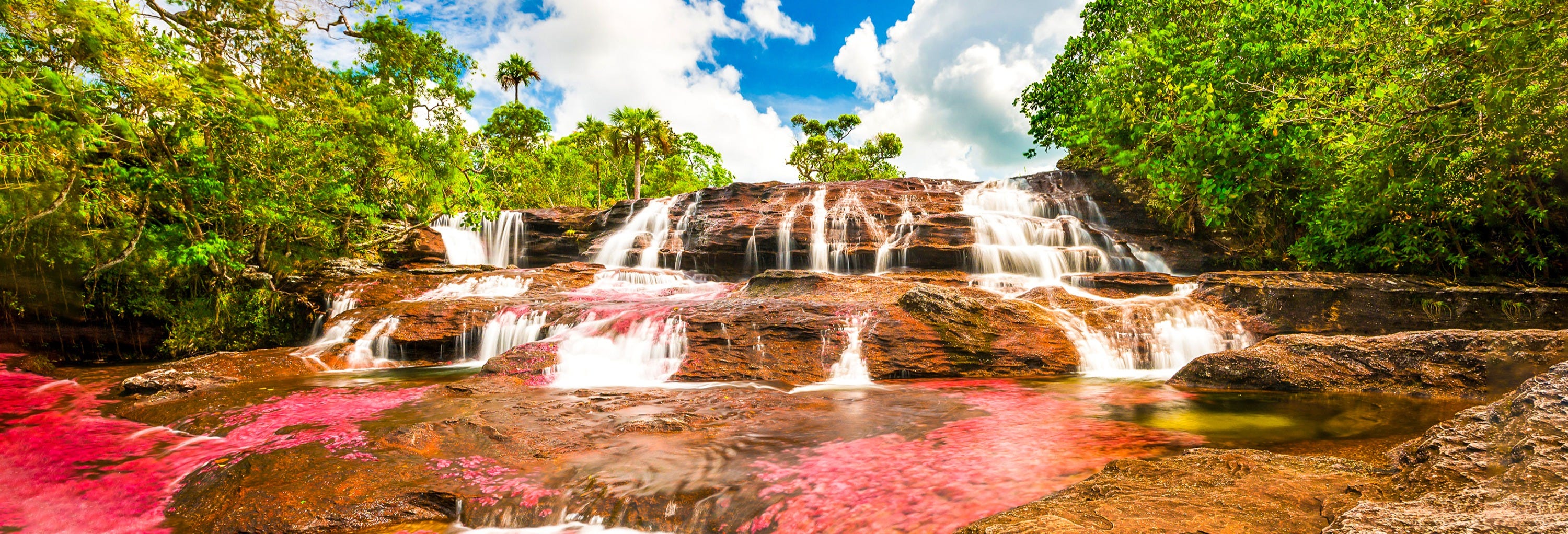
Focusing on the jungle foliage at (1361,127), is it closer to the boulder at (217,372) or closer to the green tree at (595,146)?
the boulder at (217,372)

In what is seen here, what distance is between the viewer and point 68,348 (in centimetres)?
1066

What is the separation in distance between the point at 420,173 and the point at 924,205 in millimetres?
15890

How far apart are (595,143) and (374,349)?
1239 inches

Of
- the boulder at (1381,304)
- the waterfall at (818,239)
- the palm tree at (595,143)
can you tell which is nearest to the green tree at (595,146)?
the palm tree at (595,143)

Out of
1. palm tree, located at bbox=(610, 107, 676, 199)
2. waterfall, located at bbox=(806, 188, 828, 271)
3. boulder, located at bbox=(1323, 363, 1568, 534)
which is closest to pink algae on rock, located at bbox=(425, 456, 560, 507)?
boulder, located at bbox=(1323, 363, 1568, 534)

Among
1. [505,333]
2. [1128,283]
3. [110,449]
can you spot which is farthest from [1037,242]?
[110,449]

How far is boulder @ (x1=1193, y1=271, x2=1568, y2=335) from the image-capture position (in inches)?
324

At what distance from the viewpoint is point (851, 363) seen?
27.2 ft

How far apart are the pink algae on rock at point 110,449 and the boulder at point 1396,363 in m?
9.28

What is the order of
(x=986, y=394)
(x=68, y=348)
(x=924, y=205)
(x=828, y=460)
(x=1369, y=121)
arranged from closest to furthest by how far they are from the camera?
1. (x=828, y=460)
2. (x=986, y=394)
3. (x=1369, y=121)
4. (x=68, y=348)
5. (x=924, y=205)

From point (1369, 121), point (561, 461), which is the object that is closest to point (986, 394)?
point (561, 461)

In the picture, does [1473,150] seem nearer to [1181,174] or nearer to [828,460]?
[1181,174]

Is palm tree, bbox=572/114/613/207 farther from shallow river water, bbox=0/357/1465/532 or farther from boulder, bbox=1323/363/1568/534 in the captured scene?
boulder, bbox=1323/363/1568/534

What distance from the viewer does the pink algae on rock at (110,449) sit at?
3668 mm
